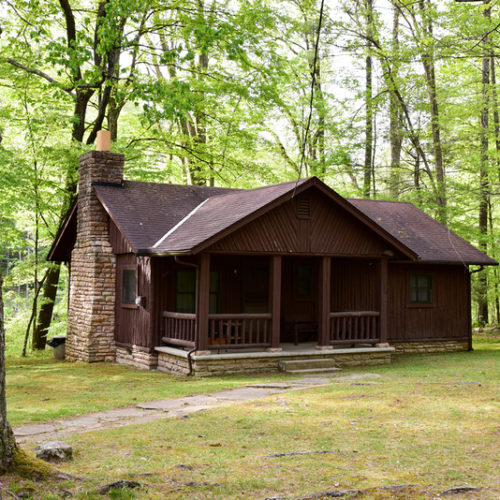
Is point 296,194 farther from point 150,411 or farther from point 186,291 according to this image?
point 150,411

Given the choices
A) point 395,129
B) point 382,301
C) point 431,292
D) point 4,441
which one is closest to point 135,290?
point 382,301

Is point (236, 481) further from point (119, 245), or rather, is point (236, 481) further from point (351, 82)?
point (351, 82)

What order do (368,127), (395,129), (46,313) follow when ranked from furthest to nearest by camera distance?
(395,129) < (368,127) < (46,313)

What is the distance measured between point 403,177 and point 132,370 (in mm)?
18946

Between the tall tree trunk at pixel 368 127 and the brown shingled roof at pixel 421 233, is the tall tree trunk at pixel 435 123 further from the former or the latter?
the brown shingled roof at pixel 421 233

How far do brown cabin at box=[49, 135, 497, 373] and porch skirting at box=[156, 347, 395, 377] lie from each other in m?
0.03

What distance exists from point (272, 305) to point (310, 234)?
1.96 metres

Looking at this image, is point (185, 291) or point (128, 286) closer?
point (185, 291)

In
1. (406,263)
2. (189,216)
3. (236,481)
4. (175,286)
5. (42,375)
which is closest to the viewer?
(236,481)

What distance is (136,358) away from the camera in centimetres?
1528

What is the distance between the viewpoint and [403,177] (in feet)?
96.3

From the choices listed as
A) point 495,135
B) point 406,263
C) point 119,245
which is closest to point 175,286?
point 119,245

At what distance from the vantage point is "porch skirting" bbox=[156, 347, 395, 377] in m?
13.2

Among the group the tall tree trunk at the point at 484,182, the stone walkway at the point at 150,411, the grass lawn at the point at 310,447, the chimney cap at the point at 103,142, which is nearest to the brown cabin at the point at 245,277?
the chimney cap at the point at 103,142
